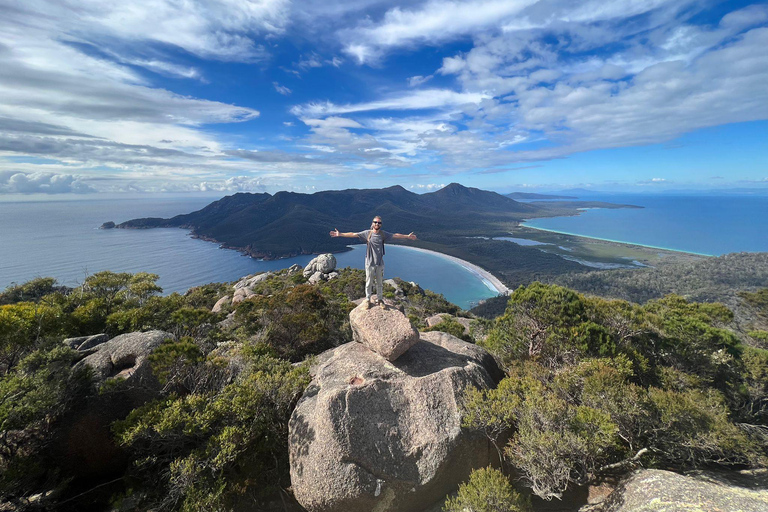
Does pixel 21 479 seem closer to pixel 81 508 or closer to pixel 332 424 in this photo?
pixel 81 508

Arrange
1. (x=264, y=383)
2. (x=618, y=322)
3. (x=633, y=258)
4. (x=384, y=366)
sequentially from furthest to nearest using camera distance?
1. (x=633, y=258)
2. (x=618, y=322)
3. (x=384, y=366)
4. (x=264, y=383)

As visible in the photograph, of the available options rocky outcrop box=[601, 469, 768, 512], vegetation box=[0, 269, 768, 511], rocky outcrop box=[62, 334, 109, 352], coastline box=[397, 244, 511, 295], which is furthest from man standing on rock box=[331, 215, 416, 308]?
coastline box=[397, 244, 511, 295]

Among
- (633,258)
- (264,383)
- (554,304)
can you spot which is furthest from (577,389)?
(633,258)

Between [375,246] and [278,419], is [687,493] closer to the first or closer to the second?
[375,246]

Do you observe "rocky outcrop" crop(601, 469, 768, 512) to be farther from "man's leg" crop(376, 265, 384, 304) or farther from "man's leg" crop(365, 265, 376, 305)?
"man's leg" crop(365, 265, 376, 305)

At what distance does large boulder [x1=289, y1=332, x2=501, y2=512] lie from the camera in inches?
372

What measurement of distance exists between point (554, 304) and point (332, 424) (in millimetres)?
13652

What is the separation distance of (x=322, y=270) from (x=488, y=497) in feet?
204

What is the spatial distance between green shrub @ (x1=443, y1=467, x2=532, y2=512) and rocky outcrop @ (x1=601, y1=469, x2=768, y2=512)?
2.92m

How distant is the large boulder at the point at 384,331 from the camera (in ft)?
40.0

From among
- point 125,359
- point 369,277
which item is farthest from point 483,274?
point 125,359

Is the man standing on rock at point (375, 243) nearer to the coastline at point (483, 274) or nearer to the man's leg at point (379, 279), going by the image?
the man's leg at point (379, 279)

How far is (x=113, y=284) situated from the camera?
90.0 feet

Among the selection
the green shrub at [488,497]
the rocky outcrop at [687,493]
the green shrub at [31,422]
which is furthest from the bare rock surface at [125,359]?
the rocky outcrop at [687,493]
